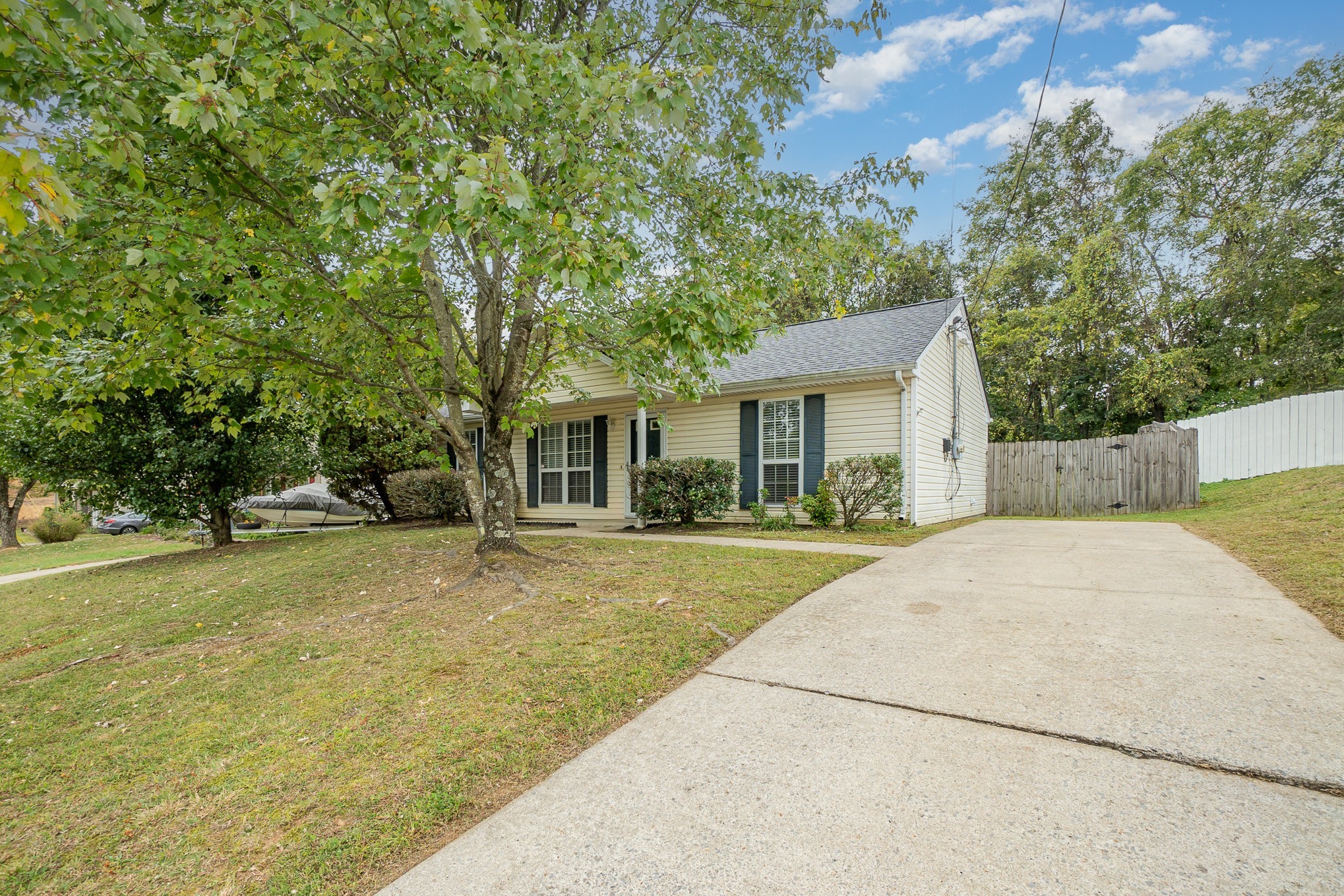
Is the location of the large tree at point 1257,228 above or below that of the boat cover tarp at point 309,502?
above

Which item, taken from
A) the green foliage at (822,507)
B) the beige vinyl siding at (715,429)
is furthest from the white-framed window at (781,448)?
the green foliage at (822,507)

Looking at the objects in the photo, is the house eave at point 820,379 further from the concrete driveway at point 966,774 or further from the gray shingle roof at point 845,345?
the concrete driveway at point 966,774

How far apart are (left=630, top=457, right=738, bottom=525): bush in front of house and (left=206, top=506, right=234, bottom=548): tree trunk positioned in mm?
7193

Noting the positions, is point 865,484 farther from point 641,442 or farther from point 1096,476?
point 1096,476

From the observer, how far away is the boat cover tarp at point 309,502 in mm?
16031

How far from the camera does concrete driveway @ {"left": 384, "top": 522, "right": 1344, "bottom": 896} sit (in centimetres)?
168

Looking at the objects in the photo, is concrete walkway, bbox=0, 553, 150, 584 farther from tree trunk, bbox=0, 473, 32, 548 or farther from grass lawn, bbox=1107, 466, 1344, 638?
grass lawn, bbox=1107, 466, 1344, 638

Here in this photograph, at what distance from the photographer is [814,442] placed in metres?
9.92

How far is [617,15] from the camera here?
5414mm

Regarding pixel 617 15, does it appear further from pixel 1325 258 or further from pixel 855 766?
pixel 1325 258

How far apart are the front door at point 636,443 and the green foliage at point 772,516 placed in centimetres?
222

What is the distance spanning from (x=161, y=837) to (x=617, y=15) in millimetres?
6509

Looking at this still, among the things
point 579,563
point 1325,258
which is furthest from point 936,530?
point 1325,258

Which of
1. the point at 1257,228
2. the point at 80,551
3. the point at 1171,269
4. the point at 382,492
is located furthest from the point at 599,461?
the point at 1257,228
